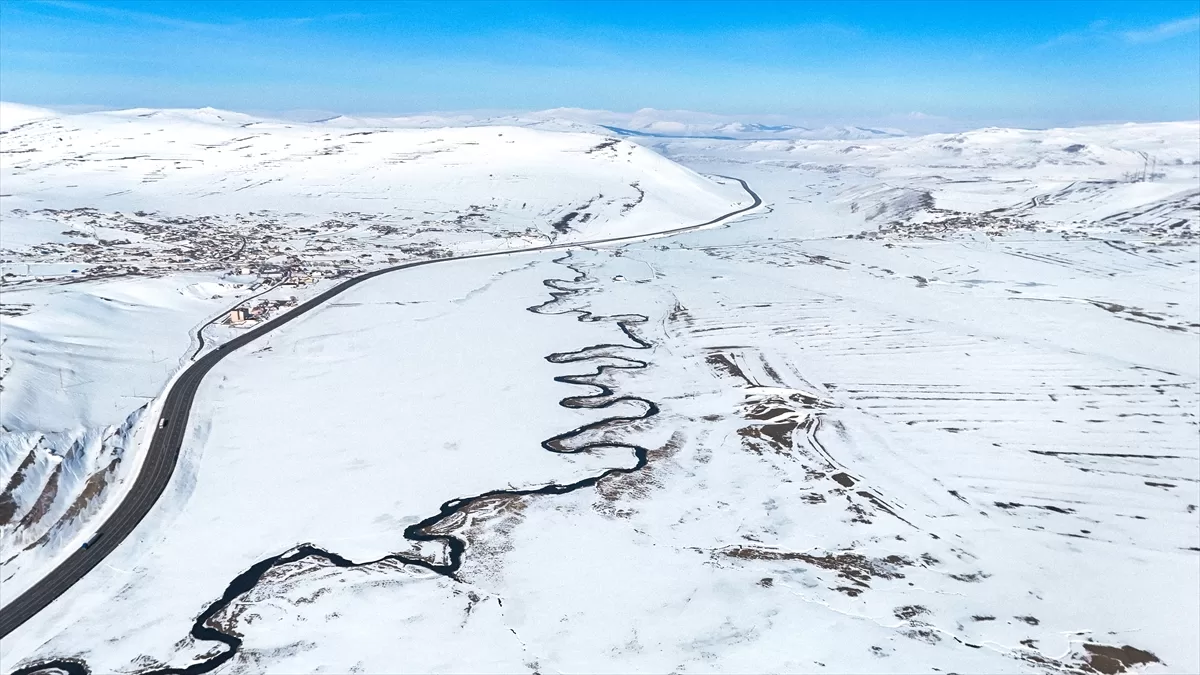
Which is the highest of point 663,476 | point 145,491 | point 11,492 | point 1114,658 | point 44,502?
point 11,492

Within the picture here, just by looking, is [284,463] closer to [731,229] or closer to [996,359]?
[996,359]

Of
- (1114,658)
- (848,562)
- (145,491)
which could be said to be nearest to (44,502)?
(145,491)

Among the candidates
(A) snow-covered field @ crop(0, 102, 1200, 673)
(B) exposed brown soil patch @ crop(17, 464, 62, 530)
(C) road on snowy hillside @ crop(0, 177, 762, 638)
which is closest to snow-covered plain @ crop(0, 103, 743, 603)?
(B) exposed brown soil patch @ crop(17, 464, 62, 530)

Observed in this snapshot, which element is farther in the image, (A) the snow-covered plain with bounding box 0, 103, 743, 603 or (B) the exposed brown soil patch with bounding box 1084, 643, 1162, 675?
(A) the snow-covered plain with bounding box 0, 103, 743, 603

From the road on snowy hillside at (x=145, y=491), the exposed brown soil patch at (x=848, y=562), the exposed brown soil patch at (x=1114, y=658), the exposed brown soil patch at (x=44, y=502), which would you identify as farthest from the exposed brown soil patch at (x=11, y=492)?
the exposed brown soil patch at (x=1114, y=658)

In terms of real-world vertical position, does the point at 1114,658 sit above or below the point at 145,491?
below

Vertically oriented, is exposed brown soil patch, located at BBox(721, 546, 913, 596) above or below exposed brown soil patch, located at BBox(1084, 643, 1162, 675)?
above

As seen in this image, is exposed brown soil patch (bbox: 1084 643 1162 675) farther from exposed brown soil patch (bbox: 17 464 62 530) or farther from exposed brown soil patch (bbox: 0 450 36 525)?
exposed brown soil patch (bbox: 0 450 36 525)

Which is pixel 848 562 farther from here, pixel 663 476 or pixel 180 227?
pixel 180 227
